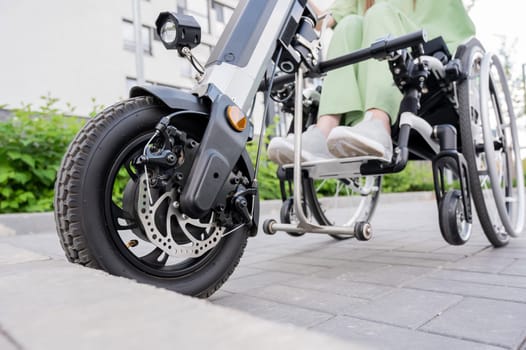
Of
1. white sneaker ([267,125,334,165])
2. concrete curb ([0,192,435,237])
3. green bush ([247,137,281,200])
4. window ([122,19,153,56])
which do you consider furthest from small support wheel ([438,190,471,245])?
window ([122,19,153,56])

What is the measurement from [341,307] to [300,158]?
2.15 feet

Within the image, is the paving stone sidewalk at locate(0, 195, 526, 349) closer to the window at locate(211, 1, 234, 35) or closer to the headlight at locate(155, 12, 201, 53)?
the headlight at locate(155, 12, 201, 53)

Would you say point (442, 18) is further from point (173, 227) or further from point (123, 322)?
point (123, 322)

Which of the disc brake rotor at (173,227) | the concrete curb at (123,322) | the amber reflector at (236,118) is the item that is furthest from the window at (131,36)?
the concrete curb at (123,322)

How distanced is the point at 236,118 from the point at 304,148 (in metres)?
0.67

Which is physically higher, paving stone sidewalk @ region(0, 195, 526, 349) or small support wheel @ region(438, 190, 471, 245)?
small support wheel @ region(438, 190, 471, 245)

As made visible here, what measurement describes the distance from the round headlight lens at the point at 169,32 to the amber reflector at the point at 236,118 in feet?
0.81

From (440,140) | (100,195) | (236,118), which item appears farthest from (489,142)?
(100,195)

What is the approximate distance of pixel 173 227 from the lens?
3.58ft

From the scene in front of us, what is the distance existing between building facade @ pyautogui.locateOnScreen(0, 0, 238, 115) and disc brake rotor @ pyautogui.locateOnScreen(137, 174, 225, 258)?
11594mm

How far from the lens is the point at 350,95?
1.94 m

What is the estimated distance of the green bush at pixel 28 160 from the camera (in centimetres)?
348

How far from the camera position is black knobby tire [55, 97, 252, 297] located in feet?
3.14

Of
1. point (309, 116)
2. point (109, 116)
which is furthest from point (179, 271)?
point (309, 116)
